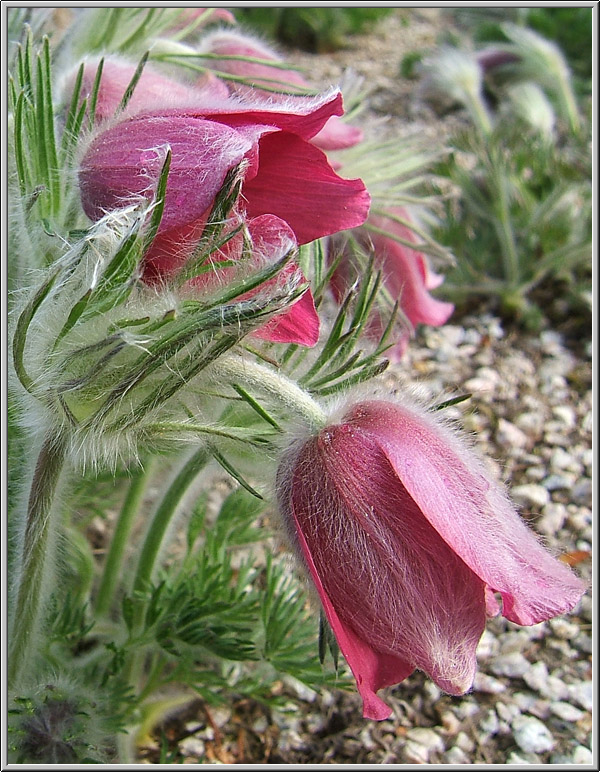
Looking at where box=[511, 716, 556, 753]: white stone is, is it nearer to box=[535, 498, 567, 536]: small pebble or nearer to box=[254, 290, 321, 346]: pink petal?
box=[535, 498, 567, 536]: small pebble

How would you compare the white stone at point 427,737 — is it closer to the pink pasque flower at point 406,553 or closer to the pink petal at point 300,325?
the pink pasque flower at point 406,553

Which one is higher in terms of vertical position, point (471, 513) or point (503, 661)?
point (471, 513)

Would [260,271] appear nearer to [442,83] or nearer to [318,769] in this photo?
[318,769]

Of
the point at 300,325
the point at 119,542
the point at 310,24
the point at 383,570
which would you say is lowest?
the point at 119,542

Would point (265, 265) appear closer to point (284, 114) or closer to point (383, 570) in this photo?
point (284, 114)

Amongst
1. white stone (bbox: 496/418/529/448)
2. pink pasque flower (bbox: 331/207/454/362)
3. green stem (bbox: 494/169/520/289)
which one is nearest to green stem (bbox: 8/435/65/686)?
pink pasque flower (bbox: 331/207/454/362)

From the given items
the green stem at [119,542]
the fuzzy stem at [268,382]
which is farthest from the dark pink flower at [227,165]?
the green stem at [119,542]

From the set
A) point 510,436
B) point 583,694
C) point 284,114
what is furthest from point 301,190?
point 510,436
